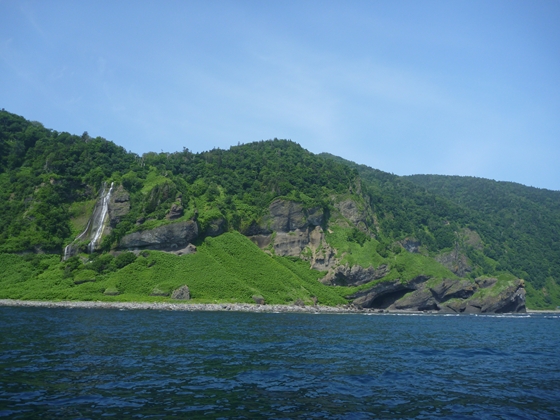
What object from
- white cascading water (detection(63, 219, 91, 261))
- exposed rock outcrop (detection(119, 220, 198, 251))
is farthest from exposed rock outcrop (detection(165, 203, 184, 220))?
white cascading water (detection(63, 219, 91, 261))

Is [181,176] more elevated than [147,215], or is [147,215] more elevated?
[181,176]

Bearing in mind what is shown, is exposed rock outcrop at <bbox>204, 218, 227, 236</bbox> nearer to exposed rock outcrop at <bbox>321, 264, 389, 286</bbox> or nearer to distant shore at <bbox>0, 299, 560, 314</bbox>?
distant shore at <bbox>0, 299, 560, 314</bbox>

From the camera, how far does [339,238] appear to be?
484 feet

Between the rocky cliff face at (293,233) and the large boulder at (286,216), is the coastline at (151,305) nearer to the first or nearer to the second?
the rocky cliff face at (293,233)

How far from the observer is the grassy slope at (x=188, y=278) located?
91750 millimetres

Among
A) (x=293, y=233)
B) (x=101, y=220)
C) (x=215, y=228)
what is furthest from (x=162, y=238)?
(x=293, y=233)

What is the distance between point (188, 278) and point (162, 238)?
50.8 feet

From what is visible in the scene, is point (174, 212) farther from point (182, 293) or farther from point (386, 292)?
point (386, 292)

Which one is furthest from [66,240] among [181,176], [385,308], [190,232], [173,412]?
[173,412]

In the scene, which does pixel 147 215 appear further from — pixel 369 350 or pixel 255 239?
pixel 369 350

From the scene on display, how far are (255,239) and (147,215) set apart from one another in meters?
37.2

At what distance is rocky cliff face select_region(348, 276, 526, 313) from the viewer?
128000 mm

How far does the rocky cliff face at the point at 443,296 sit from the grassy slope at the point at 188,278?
14.3m

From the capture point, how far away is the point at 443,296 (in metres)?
131
